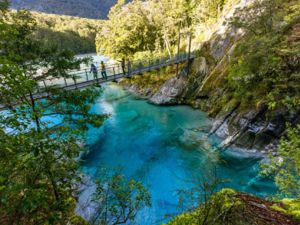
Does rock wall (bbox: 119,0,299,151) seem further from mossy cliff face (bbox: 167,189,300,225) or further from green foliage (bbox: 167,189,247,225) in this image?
green foliage (bbox: 167,189,247,225)

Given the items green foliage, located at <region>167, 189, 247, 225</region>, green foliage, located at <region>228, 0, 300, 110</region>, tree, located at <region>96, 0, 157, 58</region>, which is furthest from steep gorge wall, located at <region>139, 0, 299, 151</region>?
tree, located at <region>96, 0, 157, 58</region>

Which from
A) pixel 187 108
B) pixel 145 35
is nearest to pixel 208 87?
pixel 187 108

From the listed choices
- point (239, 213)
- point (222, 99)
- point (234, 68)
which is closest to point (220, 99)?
point (222, 99)

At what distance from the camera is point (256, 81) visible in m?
10.4

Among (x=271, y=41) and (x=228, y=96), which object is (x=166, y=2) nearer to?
(x=228, y=96)

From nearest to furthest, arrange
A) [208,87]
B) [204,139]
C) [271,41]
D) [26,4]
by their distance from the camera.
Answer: [271,41] → [204,139] → [208,87] → [26,4]

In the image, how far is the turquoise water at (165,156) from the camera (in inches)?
301

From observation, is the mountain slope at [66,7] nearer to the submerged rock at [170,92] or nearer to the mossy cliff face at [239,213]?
the submerged rock at [170,92]

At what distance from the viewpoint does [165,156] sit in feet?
33.3

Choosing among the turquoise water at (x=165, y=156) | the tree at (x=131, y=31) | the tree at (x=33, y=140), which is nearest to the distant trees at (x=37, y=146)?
the tree at (x=33, y=140)

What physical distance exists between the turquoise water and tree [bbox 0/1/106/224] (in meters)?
2.67

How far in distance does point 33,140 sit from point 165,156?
27.8 feet

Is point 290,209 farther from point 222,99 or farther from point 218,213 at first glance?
point 222,99

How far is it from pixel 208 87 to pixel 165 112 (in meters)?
4.18
